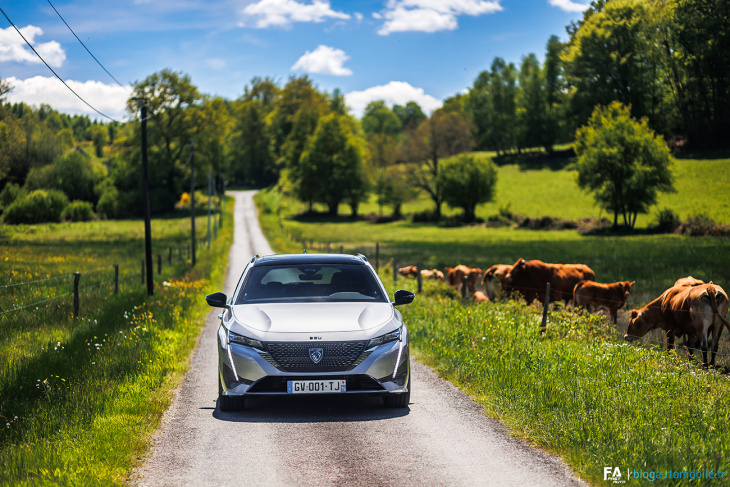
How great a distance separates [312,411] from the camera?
25.3 ft

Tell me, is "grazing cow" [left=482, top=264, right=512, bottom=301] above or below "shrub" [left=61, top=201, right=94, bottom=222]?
below

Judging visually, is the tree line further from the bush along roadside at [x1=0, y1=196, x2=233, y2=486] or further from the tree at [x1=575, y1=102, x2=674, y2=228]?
the bush along roadside at [x1=0, y1=196, x2=233, y2=486]

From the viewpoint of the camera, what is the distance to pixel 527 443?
6441 millimetres

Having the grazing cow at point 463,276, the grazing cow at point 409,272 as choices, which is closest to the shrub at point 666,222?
the grazing cow at point 409,272

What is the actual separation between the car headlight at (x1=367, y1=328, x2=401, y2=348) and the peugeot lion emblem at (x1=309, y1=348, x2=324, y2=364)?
566mm

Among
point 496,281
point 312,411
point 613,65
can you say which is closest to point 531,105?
point 613,65

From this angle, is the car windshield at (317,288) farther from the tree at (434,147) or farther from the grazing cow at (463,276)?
→ the tree at (434,147)

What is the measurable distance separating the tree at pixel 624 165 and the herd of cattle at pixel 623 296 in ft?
117

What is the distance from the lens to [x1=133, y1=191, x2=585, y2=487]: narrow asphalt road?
214 inches

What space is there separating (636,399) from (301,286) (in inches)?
175

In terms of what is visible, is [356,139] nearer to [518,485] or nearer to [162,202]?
[162,202]

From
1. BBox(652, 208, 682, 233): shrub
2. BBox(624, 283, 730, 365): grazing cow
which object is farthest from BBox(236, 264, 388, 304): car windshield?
BBox(652, 208, 682, 233): shrub

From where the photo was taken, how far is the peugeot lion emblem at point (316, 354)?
7.15 m

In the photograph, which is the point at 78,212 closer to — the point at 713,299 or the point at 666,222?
the point at 713,299
